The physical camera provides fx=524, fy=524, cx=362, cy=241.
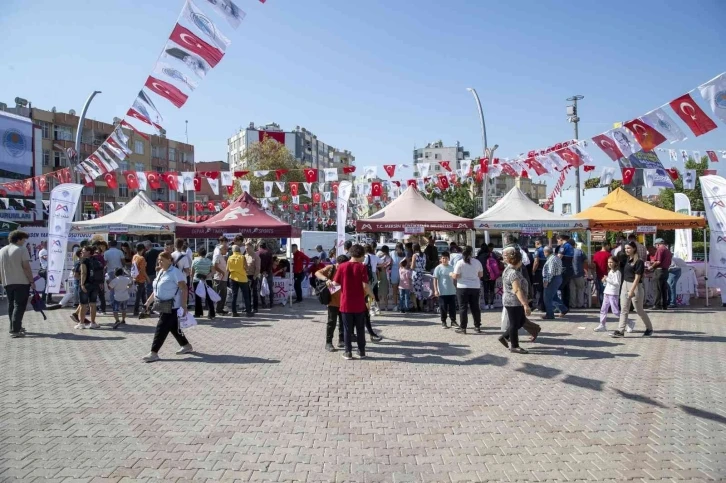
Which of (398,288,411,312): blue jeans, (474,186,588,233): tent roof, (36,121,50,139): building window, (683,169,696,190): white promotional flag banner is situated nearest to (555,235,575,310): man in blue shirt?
(474,186,588,233): tent roof

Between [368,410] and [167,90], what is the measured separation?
330 inches

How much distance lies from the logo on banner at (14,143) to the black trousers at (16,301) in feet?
91.8

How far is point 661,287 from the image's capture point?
13.5 meters

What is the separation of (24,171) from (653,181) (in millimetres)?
36311

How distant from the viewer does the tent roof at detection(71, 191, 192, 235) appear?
14992 mm

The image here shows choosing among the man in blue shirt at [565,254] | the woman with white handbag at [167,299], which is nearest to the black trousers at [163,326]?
the woman with white handbag at [167,299]

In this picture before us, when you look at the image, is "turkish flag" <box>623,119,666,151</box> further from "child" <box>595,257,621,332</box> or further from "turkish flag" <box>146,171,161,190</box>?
"turkish flag" <box>146,171,161,190</box>

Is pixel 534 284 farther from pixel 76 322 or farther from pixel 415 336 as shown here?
pixel 76 322

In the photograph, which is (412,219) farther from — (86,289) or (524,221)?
(86,289)

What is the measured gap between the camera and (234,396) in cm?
622

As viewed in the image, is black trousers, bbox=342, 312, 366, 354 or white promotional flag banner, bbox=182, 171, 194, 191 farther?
white promotional flag banner, bbox=182, 171, 194, 191

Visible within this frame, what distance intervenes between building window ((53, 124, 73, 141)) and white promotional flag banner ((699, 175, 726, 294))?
52.2 meters

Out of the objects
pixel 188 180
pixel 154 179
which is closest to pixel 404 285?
pixel 188 180

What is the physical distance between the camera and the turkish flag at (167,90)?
10.8 m
